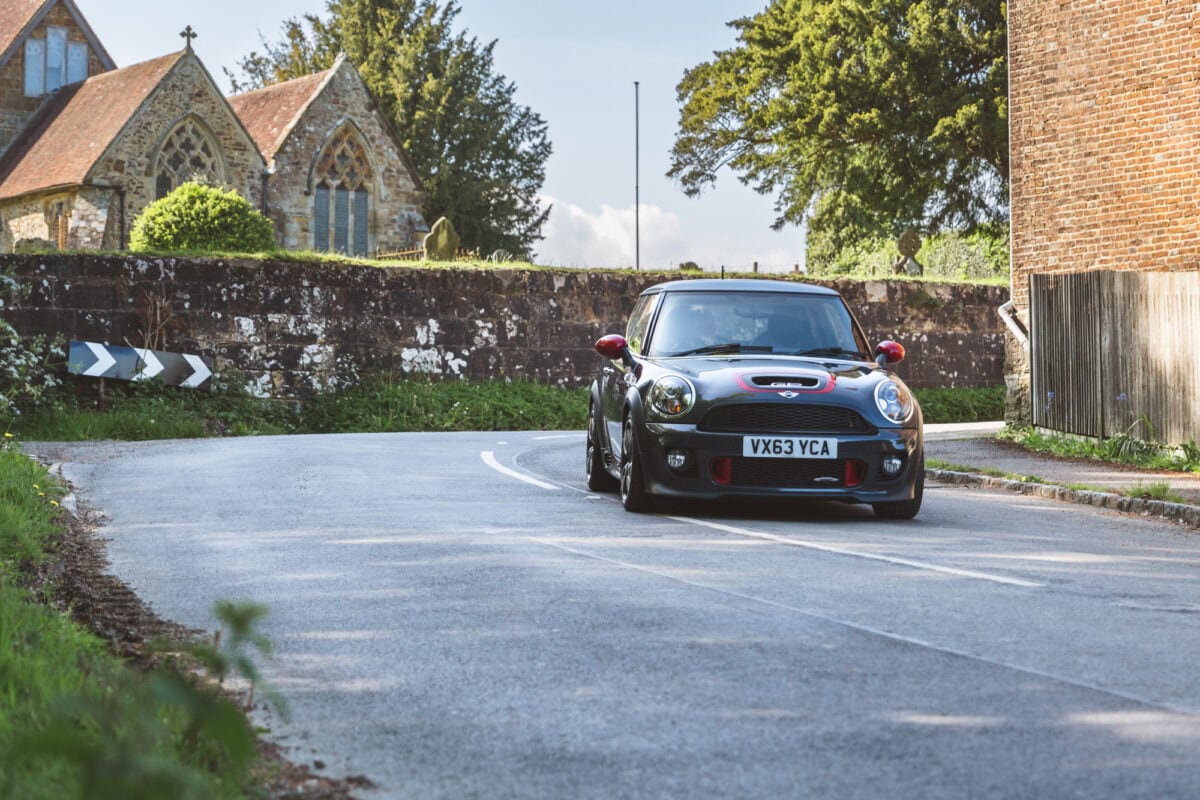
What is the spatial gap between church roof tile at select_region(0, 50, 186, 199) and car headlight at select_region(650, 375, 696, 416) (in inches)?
1300

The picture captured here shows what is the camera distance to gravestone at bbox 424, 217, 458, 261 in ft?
105

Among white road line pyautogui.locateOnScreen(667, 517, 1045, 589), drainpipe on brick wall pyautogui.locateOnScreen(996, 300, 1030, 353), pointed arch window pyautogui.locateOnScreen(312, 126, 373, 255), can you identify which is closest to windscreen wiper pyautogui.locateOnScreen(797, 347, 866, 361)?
white road line pyautogui.locateOnScreen(667, 517, 1045, 589)

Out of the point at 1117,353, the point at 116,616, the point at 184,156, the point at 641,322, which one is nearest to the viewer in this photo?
the point at 116,616

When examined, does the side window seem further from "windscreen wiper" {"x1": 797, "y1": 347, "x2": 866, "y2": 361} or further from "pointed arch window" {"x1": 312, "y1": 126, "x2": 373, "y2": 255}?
"pointed arch window" {"x1": 312, "y1": 126, "x2": 373, "y2": 255}

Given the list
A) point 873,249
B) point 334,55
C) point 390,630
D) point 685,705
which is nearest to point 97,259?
point 390,630

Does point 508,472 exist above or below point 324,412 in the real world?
below

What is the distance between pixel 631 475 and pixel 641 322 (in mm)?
1933

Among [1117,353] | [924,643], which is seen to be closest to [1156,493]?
[1117,353]

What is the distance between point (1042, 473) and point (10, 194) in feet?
119

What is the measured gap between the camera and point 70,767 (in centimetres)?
344

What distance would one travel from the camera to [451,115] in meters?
63.3

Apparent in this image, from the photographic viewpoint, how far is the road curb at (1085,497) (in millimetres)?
11336

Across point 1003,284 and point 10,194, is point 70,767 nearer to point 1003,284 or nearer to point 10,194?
point 1003,284

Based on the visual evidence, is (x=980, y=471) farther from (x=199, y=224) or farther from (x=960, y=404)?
(x=199, y=224)
